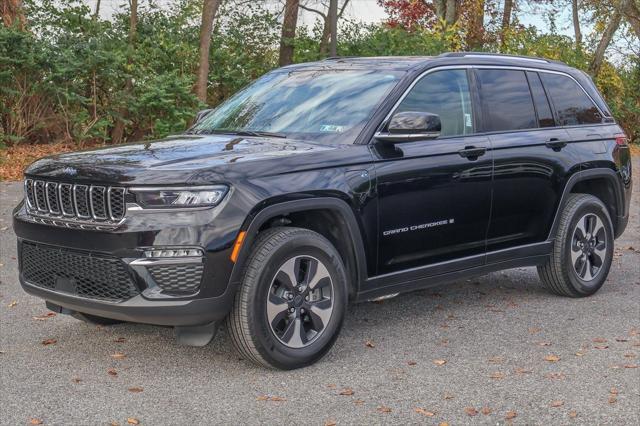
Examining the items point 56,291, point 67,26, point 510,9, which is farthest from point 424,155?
point 510,9

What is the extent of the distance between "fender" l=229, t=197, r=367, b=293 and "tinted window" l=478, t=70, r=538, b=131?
1.67m

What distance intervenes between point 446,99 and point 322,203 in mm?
1611

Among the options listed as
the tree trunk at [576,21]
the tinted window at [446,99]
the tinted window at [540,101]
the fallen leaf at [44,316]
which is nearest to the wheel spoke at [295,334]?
the tinted window at [446,99]

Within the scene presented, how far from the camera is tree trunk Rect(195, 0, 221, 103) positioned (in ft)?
65.6

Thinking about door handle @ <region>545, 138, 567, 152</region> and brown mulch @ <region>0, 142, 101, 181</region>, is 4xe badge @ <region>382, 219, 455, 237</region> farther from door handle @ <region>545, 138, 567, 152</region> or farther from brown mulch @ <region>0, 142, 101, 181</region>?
brown mulch @ <region>0, 142, 101, 181</region>

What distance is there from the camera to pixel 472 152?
6.49m

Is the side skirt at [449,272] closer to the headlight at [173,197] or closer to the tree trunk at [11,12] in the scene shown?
the headlight at [173,197]

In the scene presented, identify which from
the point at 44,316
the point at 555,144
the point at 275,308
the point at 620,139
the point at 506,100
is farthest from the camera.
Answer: the point at 620,139

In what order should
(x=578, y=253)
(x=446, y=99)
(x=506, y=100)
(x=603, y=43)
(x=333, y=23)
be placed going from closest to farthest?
(x=446, y=99), (x=506, y=100), (x=578, y=253), (x=333, y=23), (x=603, y=43)

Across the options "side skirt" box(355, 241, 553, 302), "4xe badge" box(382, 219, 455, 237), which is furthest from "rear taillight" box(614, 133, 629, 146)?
"4xe badge" box(382, 219, 455, 237)

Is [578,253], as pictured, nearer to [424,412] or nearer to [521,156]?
[521,156]

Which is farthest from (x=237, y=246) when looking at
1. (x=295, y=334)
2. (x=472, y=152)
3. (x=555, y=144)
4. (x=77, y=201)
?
(x=555, y=144)

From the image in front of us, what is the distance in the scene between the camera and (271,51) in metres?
23.1

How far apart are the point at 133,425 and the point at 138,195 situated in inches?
48.1
